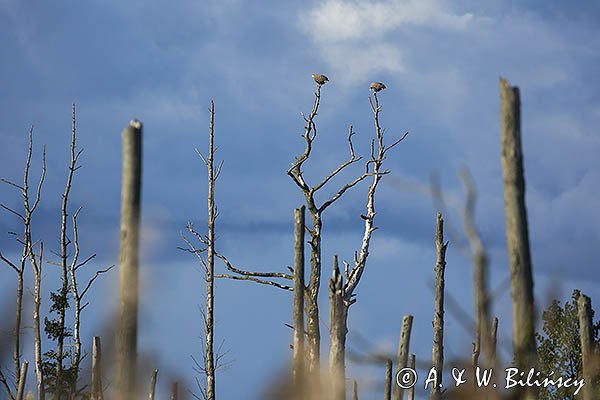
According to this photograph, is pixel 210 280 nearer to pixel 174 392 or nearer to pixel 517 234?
pixel 174 392

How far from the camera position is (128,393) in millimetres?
8109

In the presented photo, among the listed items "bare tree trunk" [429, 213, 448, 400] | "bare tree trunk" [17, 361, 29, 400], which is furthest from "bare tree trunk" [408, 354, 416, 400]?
"bare tree trunk" [17, 361, 29, 400]

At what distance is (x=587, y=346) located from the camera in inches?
503

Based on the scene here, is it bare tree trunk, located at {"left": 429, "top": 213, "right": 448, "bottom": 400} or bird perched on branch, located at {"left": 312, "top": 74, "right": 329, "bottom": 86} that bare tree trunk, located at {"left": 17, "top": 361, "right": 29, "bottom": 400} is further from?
bird perched on branch, located at {"left": 312, "top": 74, "right": 329, "bottom": 86}

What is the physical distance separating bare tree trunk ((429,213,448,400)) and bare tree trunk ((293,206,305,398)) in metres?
3.54

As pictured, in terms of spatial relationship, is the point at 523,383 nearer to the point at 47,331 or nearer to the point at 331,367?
the point at 331,367

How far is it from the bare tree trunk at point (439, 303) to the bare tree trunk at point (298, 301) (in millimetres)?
3540

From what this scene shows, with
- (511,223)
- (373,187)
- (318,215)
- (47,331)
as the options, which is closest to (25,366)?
(47,331)

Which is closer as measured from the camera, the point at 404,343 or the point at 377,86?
the point at 404,343

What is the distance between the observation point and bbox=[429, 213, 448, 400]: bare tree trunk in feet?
56.5

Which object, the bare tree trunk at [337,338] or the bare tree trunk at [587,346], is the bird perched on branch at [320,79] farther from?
the bare tree trunk at [587,346]

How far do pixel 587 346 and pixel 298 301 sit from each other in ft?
14.6

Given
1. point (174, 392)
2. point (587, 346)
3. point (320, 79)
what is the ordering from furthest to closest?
point (320, 79) → point (174, 392) → point (587, 346)

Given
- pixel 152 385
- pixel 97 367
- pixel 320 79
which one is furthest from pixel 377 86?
pixel 97 367
